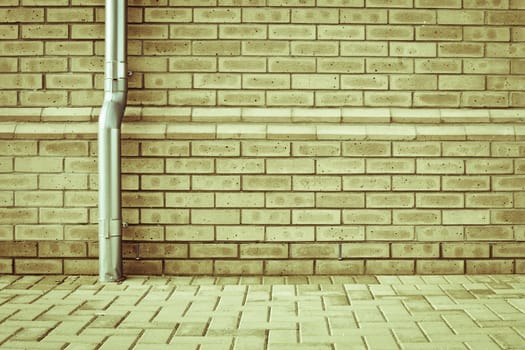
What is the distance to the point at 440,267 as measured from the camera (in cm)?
394

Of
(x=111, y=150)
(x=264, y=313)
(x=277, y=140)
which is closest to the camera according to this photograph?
(x=264, y=313)

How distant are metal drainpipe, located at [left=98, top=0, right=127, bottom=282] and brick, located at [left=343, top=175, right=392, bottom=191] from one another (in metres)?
1.58

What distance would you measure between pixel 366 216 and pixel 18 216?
246 centimetres

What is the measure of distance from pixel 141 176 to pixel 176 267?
69 centimetres

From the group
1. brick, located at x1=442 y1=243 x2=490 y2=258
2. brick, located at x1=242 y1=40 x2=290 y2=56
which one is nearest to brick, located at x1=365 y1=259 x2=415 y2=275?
brick, located at x1=442 y1=243 x2=490 y2=258

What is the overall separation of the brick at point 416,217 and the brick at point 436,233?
42mm

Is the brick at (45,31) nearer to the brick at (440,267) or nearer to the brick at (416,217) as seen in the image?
the brick at (416,217)

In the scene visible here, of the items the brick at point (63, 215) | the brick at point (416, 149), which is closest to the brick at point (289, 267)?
the brick at point (416, 149)

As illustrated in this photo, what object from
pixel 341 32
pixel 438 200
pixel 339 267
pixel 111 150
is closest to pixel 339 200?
pixel 339 267

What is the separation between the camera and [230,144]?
12.8ft

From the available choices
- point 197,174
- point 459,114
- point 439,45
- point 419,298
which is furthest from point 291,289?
point 439,45

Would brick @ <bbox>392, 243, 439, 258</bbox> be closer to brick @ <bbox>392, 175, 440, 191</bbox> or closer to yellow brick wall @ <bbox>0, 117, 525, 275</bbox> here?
yellow brick wall @ <bbox>0, 117, 525, 275</bbox>

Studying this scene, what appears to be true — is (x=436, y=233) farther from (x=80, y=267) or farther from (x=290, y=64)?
(x=80, y=267)

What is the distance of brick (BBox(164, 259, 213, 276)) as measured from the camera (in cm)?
392
